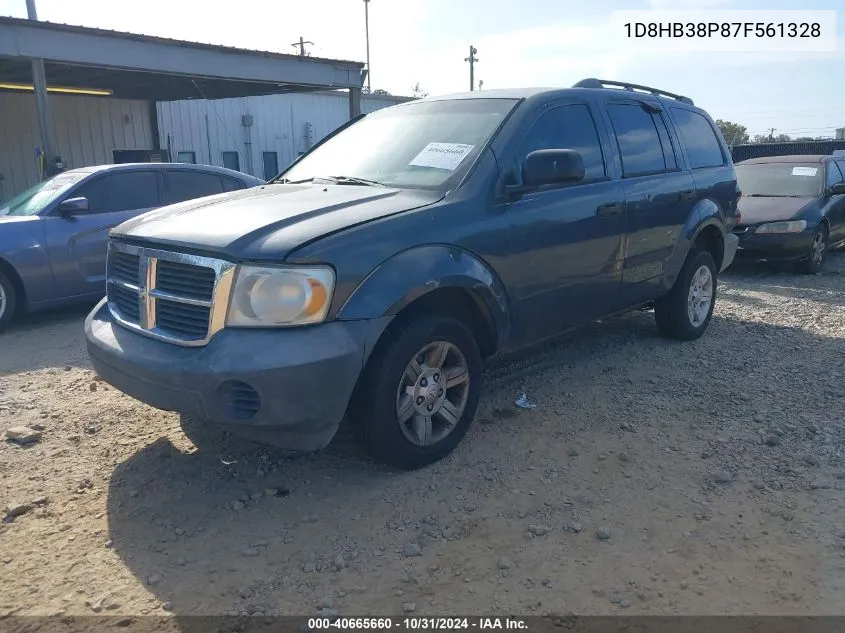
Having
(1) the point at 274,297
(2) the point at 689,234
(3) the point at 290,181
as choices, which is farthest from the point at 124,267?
(2) the point at 689,234

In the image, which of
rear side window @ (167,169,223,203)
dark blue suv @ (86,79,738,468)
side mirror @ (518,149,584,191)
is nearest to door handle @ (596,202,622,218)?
dark blue suv @ (86,79,738,468)

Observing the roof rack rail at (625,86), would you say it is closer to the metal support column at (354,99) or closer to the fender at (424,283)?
the fender at (424,283)

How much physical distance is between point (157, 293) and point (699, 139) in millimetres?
4681

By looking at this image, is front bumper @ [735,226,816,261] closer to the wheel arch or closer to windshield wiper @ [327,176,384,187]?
windshield wiper @ [327,176,384,187]

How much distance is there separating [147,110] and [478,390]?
17079 mm

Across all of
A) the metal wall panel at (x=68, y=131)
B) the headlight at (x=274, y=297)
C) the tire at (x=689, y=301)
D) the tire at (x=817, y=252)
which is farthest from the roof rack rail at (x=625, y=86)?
the metal wall panel at (x=68, y=131)

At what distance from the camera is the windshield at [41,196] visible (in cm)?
698

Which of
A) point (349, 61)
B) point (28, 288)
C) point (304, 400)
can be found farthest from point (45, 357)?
point (349, 61)

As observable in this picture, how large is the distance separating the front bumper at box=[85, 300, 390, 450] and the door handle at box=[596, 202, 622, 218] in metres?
2.05

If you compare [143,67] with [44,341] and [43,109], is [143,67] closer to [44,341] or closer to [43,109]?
[43,109]

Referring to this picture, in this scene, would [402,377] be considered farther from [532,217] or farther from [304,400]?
[532,217]

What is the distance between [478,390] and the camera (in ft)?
12.4

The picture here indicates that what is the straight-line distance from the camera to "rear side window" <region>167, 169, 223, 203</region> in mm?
7824

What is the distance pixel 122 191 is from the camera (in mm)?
7434
